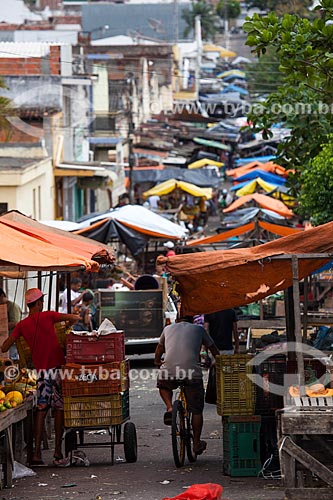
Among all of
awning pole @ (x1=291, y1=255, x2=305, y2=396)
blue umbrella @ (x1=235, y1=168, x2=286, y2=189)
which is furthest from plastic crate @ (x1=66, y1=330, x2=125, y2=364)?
blue umbrella @ (x1=235, y1=168, x2=286, y2=189)

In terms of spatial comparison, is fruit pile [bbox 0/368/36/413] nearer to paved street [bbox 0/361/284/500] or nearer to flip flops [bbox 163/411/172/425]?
paved street [bbox 0/361/284/500]

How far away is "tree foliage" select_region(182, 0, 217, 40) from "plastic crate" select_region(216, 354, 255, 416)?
116 m

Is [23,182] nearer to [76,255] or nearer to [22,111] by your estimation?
[22,111]

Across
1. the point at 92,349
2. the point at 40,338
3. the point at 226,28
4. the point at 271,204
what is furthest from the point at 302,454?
the point at 226,28

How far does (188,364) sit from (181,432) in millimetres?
693

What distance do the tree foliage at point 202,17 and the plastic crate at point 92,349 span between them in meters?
116

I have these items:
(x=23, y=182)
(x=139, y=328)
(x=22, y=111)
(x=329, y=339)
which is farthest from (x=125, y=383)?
(x=22, y=111)

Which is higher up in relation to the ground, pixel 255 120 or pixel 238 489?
pixel 255 120

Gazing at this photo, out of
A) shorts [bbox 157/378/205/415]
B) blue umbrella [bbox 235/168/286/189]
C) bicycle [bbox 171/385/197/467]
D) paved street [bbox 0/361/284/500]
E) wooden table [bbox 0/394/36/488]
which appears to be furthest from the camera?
blue umbrella [bbox 235/168/286/189]

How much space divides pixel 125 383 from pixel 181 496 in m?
2.35

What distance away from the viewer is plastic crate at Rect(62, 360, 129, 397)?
10.4 metres

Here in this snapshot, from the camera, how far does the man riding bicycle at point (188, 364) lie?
35.5ft

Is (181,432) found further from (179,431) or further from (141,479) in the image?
(141,479)

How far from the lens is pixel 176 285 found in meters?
10.2
